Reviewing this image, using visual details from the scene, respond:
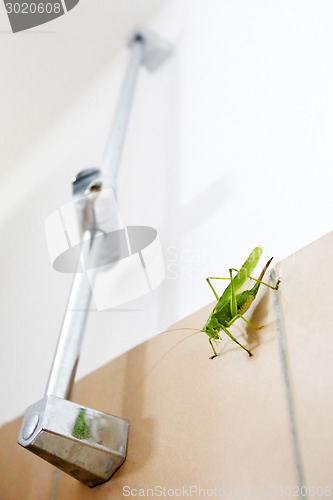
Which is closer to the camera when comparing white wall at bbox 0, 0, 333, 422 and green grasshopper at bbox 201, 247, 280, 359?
green grasshopper at bbox 201, 247, 280, 359

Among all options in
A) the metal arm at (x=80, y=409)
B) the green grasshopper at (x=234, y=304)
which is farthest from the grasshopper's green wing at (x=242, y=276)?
the metal arm at (x=80, y=409)

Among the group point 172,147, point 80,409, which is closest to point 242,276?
point 80,409

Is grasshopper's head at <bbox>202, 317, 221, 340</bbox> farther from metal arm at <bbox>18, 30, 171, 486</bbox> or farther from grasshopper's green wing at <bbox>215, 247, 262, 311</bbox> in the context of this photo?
metal arm at <bbox>18, 30, 171, 486</bbox>

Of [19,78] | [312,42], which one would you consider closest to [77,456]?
[312,42]

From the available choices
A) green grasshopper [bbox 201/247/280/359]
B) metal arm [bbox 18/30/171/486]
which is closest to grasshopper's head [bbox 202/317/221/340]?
green grasshopper [bbox 201/247/280/359]

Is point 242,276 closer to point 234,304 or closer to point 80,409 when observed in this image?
point 234,304

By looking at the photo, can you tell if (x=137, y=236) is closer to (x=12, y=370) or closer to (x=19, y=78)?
(x=12, y=370)

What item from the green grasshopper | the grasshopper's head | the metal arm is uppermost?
the green grasshopper

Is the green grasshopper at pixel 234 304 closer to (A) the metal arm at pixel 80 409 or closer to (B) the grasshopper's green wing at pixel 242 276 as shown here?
(B) the grasshopper's green wing at pixel 242 276

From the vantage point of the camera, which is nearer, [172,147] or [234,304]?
[234,304]
